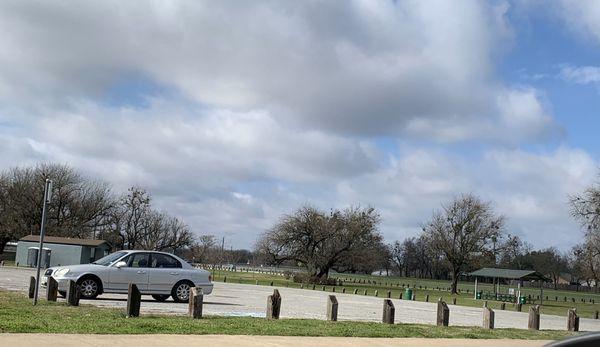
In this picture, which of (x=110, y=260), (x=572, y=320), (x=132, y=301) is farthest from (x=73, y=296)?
(x=572, y=320)

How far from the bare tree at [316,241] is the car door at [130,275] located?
51.8 meters

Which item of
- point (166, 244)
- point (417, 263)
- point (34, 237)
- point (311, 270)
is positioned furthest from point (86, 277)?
point (417, 263)

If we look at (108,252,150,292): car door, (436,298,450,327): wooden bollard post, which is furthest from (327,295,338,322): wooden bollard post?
(108,252,150,292): car door

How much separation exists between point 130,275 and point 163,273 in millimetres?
968

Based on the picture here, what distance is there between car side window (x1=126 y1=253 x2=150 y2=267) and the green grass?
330 cm

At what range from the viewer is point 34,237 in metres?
61.6

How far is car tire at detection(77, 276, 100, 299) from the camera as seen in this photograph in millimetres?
17969

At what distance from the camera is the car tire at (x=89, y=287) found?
18.0m

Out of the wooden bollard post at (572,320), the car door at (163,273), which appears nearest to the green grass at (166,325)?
the car door at (163,273)

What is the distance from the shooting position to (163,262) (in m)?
19.2

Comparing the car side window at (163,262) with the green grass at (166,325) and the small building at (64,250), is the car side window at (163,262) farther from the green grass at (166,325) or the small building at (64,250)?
the small building at (64,250)

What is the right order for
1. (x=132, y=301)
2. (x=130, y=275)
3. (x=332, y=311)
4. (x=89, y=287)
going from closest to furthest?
(x=132, y=301) → (x=332, y=311) → (x=89, y=287) → (x=130, y=275)

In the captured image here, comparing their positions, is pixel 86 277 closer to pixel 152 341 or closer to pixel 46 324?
pixel 46 324

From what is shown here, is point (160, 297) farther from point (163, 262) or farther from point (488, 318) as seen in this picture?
point (488, 318)
